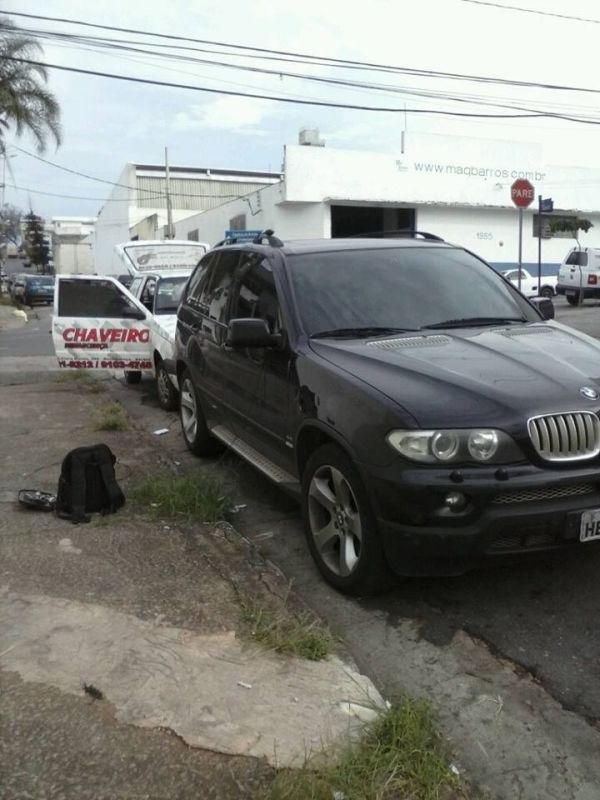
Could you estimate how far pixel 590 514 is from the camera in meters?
3.23

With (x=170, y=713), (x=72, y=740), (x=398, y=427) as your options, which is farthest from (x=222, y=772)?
(x=398, y=427)

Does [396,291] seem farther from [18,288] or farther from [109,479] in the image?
[18,288]

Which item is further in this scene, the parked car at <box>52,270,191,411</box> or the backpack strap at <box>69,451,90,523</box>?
the parked car at <box>52,270,191,411</box>

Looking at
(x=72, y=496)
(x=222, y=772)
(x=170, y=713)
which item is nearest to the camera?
(x=222, y=772)

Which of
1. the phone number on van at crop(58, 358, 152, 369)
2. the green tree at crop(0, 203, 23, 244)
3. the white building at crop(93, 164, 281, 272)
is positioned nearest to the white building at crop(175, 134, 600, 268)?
the white building at crop(93, 164, 281, 272)

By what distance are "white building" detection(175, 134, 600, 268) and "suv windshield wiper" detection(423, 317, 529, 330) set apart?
2693 cm

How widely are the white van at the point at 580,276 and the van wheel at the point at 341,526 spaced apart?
22159mm

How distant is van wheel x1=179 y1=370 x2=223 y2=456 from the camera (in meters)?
6.28

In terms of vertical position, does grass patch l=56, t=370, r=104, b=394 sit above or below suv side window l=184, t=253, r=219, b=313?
below

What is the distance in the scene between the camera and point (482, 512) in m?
3.15

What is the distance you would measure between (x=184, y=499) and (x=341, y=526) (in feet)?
5.06

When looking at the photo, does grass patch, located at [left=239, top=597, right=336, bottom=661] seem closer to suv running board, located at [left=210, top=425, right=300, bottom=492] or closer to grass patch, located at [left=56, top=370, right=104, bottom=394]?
suv running board, located at [left=210, top=425, right=300, bottom=492]

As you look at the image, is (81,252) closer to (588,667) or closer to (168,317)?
(168,317)

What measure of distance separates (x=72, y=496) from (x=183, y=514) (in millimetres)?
712
